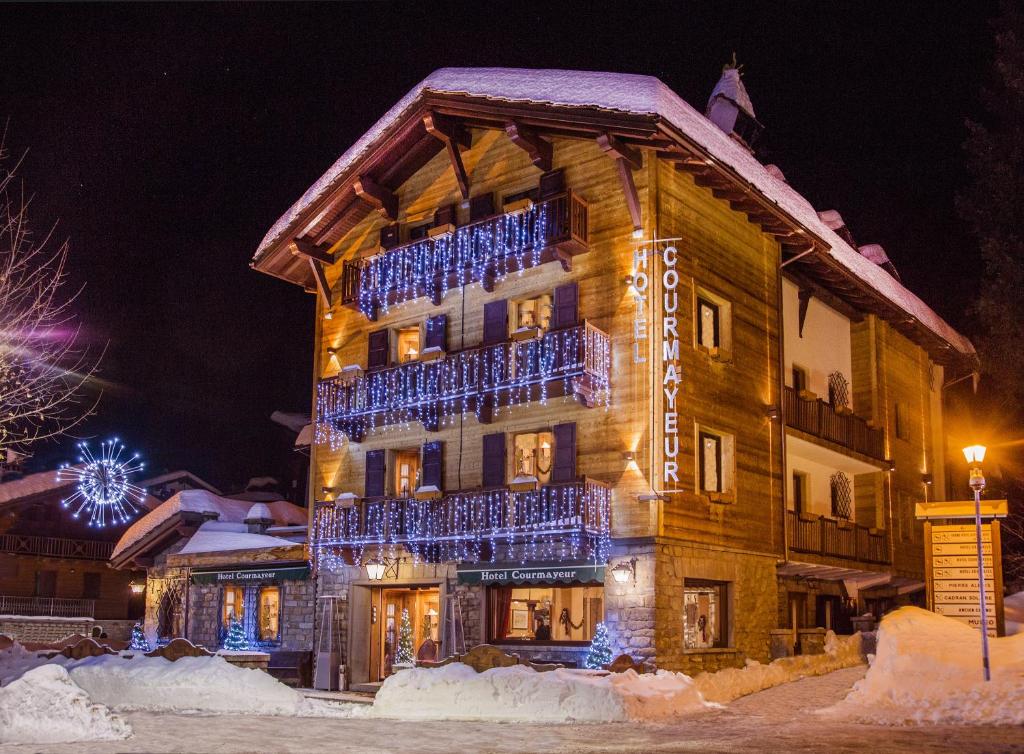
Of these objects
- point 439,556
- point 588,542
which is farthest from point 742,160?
point 439,556

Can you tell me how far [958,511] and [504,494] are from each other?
945 centimetres

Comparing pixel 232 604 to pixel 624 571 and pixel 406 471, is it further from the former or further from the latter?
pixel 624 571

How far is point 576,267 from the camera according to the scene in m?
23.8

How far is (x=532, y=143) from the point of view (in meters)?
24.2

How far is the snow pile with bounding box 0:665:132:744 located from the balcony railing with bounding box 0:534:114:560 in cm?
4065

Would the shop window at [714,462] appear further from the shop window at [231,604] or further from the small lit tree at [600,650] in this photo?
the shop window at [231,604]

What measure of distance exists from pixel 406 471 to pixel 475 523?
4.18 meters

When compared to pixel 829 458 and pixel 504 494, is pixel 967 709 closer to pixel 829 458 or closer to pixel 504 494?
pixel 504 494

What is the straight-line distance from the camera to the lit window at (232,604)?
101ft

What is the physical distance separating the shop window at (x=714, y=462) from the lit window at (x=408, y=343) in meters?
8.00

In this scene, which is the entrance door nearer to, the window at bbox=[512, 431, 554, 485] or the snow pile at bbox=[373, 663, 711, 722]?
the window at bbox=[512, 431, 554, 485]

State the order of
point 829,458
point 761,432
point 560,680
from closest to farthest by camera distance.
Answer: point 560,680 < point 761,432 < point 829,458

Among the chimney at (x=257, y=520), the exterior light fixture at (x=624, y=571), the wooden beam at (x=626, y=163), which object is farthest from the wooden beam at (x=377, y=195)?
the exterior light fixture at (x=624, y=571)

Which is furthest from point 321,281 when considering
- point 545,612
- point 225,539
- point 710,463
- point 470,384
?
point 710,463
